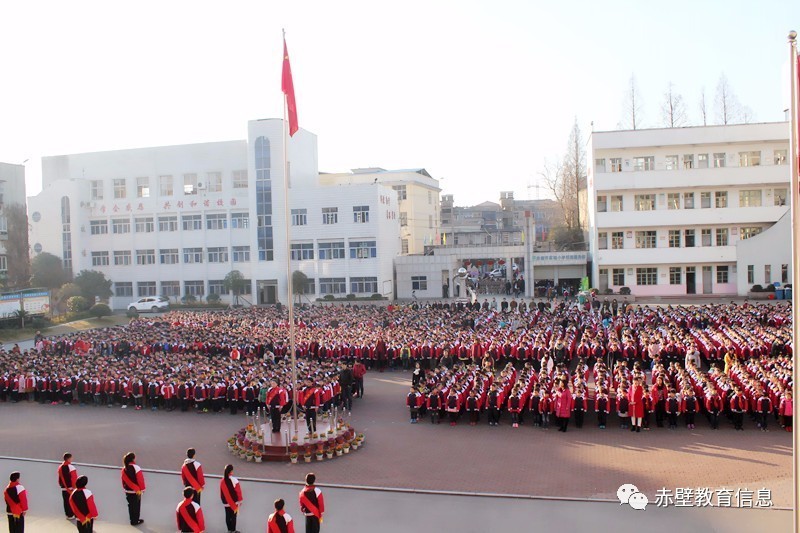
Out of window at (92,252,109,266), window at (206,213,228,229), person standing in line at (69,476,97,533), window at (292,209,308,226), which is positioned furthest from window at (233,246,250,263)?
person standing in line at (69,476,97,533)

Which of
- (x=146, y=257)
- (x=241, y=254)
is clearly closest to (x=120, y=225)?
(x=146, y=257)

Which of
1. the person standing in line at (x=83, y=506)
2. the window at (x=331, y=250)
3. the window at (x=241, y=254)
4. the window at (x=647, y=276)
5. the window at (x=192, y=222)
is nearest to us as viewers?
the person standing in line at (x=83, y=506)

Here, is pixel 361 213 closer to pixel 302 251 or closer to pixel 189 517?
pixel 302 251

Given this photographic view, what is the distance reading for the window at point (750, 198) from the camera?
42.5 m

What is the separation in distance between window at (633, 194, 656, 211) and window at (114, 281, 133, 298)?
37.9 metres

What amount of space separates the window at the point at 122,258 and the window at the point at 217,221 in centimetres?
712

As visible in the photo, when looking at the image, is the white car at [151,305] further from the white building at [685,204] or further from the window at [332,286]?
the white building at [685,204]

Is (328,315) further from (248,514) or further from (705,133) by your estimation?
(705,133)

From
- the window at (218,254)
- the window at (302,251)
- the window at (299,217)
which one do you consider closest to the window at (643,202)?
the window at (302,251)

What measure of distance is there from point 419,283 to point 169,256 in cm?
1950

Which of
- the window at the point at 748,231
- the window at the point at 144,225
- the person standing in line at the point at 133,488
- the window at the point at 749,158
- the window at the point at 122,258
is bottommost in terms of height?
the person standing in line at the point at 133,488

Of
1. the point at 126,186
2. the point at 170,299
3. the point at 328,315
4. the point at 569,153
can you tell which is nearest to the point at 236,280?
the point at 170,299

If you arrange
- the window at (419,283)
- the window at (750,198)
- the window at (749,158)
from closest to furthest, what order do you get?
the window at (749,158) < the window at (750,198) < the window at (419,283)

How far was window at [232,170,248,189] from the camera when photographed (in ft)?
164
